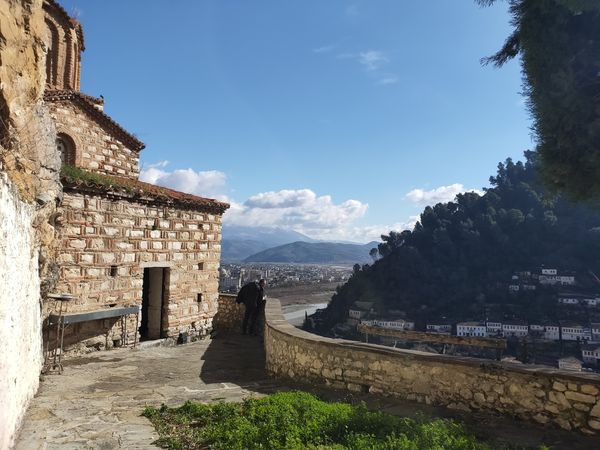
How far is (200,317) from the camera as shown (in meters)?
12.5

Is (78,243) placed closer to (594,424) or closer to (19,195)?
(19,195)

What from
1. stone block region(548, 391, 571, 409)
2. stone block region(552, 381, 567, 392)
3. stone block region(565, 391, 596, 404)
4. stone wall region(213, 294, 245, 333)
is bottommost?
stone wall region(213, 294, 245, 333)

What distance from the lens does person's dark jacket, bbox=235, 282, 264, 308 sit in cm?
1284

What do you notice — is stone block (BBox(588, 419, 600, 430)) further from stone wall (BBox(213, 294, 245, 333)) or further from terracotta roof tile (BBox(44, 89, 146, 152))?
terracotta roof tile (BBox(44, 89, 146, 152))

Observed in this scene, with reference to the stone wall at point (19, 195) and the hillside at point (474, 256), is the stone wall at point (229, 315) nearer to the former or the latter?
the stone wall at point (19, 195)

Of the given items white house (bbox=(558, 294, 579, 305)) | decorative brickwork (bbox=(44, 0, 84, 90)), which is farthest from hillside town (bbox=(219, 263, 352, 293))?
white house (bbox=(558, 294, 579, 305))

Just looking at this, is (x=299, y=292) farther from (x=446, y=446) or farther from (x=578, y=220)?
(x=446, y=446)

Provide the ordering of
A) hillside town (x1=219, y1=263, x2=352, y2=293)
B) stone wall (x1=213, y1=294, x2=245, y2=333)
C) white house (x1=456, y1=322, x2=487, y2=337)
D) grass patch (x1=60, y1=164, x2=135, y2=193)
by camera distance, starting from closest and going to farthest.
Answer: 1. grass patch (x1=60, y1=164, x2=135, y2=193)
2. stone wall (x1=213, y1=294, x2=245, y2=333)
3. white house (x1=456, y1=322, x2=487, y2=337)
4. hillside town (x1=219, y1=263, x2=352, y2=293)

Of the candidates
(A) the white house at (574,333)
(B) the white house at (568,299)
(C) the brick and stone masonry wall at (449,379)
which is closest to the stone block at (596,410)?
(C) the brick and stone masonry wall at (449,379)

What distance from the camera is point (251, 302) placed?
13.0m

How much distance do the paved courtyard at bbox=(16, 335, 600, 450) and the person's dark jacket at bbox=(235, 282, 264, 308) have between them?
226 centimetres

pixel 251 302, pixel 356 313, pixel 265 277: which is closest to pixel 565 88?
pixel 251 302

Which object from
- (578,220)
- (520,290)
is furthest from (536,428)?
(578,220)

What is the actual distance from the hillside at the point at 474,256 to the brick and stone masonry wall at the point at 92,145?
5224 centimetres
